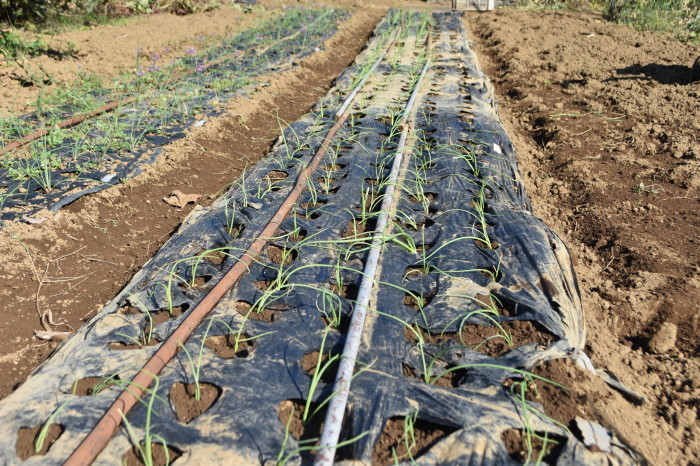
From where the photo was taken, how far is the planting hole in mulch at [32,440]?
5.57 ft

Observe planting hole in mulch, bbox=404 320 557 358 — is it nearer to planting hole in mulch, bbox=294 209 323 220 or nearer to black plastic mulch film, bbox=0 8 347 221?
planting hole in mulch, bbox=294 209 323 220

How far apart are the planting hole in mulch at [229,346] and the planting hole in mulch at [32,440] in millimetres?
615

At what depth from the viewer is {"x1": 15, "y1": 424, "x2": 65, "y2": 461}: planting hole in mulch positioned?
5.57ft

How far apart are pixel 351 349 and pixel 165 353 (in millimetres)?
763

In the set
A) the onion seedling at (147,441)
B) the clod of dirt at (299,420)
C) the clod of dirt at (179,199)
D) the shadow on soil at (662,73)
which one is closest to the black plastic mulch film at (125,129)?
the clod of dirt at (179,199)

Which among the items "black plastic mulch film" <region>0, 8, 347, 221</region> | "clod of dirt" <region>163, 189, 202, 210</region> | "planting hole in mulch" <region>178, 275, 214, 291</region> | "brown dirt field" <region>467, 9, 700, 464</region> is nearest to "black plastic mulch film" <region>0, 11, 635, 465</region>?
"planting hole in mulch" <region>178, 275, 214, 291</region>

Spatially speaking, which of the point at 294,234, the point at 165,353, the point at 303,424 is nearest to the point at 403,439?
the point at 303,424

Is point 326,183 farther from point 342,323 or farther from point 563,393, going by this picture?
point 563,393

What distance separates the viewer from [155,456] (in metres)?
1.71

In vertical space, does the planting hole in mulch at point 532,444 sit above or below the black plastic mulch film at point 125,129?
below

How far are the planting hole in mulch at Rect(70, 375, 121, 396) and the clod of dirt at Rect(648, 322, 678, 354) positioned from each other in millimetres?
2396

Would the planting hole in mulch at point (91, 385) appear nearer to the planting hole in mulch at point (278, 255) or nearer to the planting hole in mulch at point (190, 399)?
the planting hole in mulch at point (190, 399)

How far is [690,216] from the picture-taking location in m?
3.32

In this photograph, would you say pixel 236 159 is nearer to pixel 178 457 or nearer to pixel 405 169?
pixel 405 169
